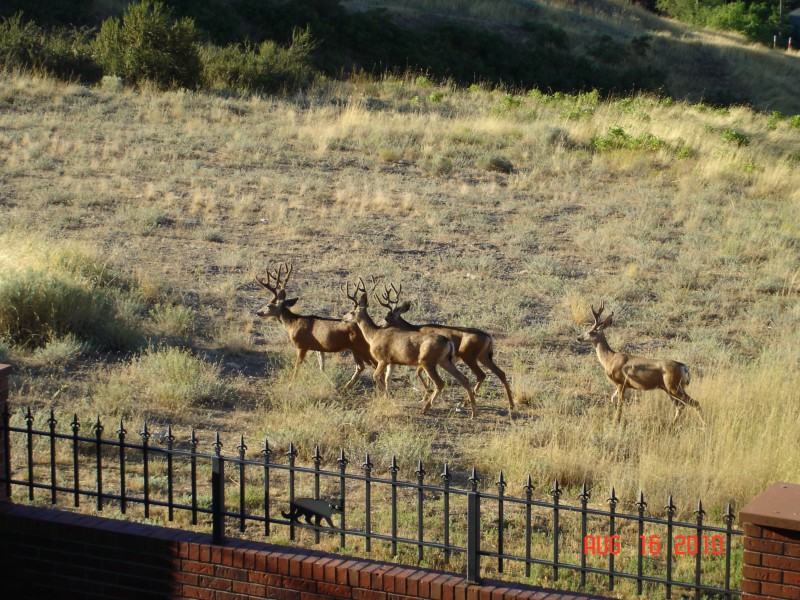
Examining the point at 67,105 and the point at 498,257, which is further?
the point at 67,105

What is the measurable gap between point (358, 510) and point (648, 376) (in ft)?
12.5

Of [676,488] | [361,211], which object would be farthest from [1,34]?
[676,488]

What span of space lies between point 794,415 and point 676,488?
2365mm

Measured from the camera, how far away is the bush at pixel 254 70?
99.3 ft

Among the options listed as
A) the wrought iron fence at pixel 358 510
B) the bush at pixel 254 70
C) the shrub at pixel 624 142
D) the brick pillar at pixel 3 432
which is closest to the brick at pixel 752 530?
the wrought iron fence at pixel 358 510

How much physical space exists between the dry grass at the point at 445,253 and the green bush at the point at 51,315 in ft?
1.45

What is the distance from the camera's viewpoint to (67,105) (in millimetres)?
26203

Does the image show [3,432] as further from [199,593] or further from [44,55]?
[44,55]

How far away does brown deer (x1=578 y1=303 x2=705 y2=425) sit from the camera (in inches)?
435

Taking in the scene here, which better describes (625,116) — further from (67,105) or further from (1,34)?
(1,34)

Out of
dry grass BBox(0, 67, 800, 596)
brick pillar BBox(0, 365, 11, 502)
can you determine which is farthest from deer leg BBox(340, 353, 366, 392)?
brick pillar BBox(0, 365, 11, 502)

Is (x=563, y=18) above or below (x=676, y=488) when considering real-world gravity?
above

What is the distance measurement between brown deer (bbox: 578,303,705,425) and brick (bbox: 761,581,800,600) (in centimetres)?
516

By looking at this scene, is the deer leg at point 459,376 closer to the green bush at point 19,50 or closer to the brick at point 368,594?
the brick at point 368,594
